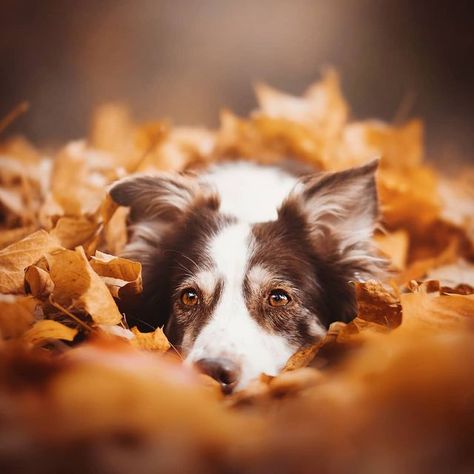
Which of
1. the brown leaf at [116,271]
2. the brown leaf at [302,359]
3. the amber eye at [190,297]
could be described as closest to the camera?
the brown leaf at [302,359]

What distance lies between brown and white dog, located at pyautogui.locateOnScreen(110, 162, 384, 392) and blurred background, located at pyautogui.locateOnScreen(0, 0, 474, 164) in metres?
1.15

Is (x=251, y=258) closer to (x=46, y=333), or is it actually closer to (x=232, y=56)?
(x=46, y=333)

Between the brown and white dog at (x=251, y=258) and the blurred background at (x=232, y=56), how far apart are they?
1152 millimetres

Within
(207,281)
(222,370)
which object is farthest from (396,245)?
(222,370)

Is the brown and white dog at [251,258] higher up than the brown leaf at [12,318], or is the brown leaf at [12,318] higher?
the brown and white dog at [251,258]

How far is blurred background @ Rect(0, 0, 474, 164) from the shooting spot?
2.67m

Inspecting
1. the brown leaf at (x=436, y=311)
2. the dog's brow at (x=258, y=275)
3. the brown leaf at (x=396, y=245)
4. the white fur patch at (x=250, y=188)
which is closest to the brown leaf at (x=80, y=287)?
the dog's brow at (x=258, y=275)

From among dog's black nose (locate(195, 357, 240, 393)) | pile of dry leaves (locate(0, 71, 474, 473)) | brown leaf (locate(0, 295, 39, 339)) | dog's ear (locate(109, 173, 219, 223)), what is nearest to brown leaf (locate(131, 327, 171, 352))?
pile of dry leaves (locate(0, 71, 474, 473))

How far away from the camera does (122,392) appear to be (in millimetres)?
921

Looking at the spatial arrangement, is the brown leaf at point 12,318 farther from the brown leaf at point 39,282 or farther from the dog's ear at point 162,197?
the dog's ear at point 162,197

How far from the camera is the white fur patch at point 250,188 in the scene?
181 centimetres

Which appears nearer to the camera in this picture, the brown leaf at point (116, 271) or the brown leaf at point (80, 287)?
the brown leaf at point (80, 287)

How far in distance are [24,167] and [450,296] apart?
73.0 inches

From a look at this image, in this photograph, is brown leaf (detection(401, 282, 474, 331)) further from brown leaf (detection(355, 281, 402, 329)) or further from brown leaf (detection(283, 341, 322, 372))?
brown leaf (detection(283, 341, 322, 372))
